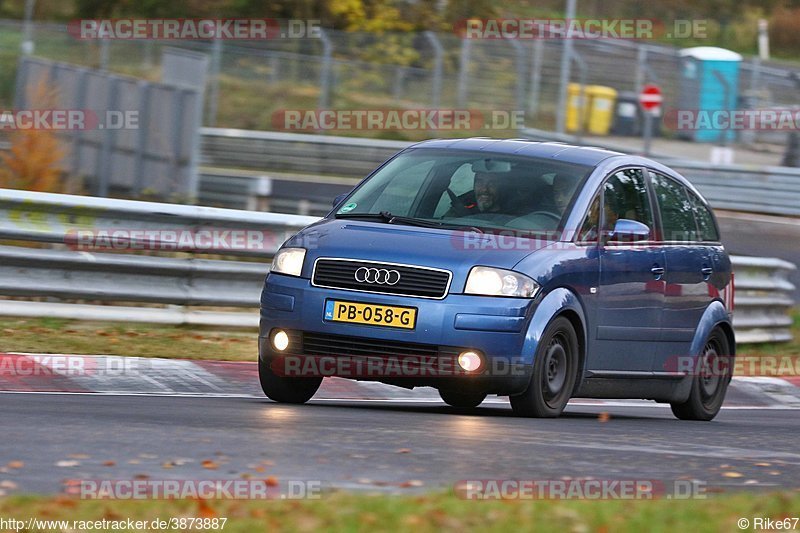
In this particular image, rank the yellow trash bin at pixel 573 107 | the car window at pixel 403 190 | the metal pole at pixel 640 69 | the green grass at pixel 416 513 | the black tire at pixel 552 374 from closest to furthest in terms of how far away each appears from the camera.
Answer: the green grass at pixel 416 513
the black tire at pixel 552 374
the car window at pixel 403 190
the metal pole at pixel 640 69
the yellow trash bin at pixel 573 107

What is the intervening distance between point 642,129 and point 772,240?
1208 cm

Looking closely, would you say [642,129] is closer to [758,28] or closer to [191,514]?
[758,28]

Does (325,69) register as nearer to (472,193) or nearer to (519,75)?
(519,75)

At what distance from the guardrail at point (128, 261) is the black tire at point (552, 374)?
3.95 meters

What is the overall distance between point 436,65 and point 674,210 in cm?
2253

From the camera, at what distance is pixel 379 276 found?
8508mm

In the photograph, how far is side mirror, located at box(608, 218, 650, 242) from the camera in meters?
9.45

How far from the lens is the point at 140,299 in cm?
1195

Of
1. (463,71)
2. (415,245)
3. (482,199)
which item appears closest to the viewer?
(415,245)

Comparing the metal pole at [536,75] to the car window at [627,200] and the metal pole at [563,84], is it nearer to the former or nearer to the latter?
the metal pole at [563,84]

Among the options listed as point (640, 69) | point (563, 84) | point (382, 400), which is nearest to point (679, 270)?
point (382, 400)

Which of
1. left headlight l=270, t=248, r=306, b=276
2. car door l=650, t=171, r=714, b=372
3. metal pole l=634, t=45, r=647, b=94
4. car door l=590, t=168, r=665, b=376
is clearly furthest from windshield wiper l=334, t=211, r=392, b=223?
metal pole l=634, t=45, r=647, b=94

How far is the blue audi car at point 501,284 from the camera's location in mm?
8469

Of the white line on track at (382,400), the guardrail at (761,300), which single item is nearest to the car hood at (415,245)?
the white line on track at (382,400)
